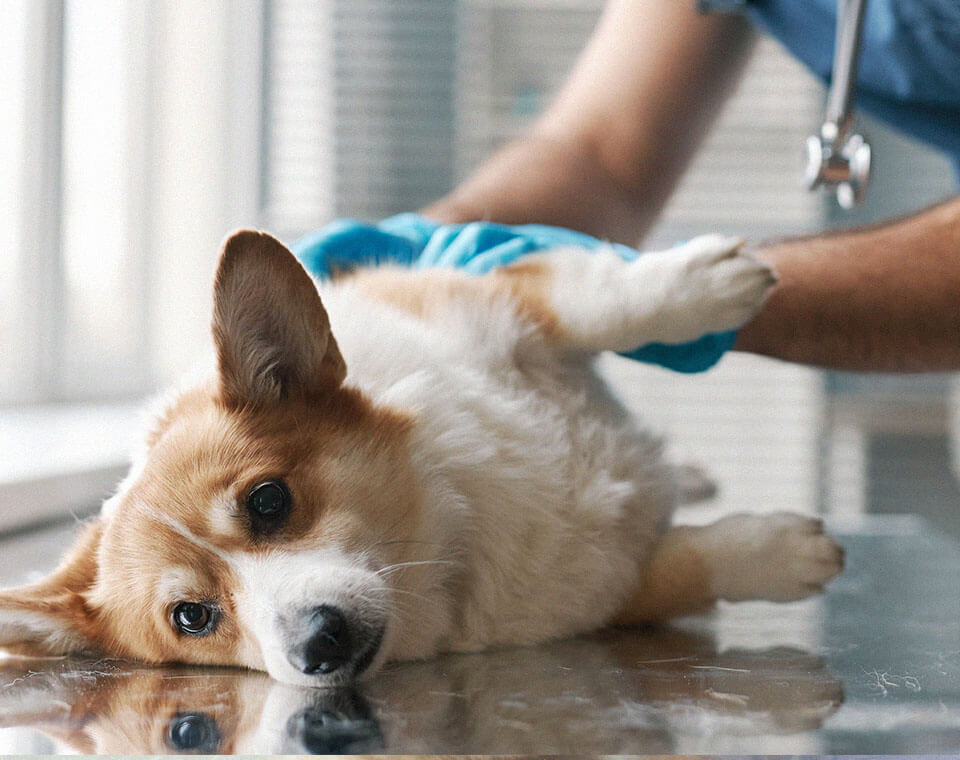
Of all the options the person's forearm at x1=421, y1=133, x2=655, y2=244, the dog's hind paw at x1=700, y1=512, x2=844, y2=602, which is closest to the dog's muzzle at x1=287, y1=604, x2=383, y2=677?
the dog's hind paw at x1=700, y1=512, x2=844, y2=602

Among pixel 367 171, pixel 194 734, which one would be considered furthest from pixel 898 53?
pixel 367 171

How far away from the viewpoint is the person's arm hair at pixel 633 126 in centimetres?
195

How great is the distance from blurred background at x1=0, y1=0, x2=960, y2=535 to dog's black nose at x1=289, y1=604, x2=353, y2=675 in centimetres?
220

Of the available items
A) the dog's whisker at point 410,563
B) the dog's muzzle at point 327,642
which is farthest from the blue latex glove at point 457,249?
the dog's muzzle at point 327,642

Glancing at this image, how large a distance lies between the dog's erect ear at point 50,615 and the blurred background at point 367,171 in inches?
75.6

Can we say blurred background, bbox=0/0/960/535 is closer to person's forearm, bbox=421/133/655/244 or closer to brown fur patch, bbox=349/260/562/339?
person's forearm, bbox=421/133/655/244

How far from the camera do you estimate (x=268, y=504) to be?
3.25 feet

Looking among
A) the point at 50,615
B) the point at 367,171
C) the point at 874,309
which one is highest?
the point at 874,309

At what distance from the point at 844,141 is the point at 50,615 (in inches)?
43.3

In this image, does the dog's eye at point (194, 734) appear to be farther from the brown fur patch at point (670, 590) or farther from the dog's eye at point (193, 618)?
the brown fur patch at point (670, 590)

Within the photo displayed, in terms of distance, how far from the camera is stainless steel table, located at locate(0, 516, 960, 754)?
708 millimetres

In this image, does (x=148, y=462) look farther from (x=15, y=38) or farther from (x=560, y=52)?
(x=560, y=52)

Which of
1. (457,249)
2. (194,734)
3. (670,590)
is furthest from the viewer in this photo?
(457,249)

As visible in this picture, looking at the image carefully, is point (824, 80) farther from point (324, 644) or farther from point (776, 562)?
point (324, 644)
